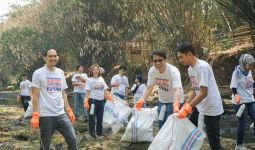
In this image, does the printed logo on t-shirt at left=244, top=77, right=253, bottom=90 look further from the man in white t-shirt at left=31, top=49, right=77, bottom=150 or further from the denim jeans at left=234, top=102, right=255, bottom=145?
the man in white t-shirt at left=31, top=49, right=77, bottom=150

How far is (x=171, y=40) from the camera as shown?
1889 cm

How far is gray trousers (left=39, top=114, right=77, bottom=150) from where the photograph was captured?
5.80 m

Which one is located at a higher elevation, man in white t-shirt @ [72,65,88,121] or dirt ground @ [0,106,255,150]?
man in white t-shirt @ [72,65,88,121]

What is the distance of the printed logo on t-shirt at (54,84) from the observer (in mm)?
5836

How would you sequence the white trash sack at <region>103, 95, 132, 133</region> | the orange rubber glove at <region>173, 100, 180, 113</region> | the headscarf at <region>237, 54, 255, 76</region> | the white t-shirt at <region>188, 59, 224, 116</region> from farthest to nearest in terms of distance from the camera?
the white trash sack at <region>103, 95, 132, 133</region>
the headscarf at <region>237, 54, 255, 76</region>
the orange rubber glove at <region>173, 100, 180, 113</region>
the white t-shirt at <region>188, 59, 224, 116</region>

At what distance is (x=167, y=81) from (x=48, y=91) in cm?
183

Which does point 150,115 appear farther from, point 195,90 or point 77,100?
point 77,100

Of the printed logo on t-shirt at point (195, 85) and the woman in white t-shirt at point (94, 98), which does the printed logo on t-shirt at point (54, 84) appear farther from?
the woman in white t-shirt at point (94, 98)

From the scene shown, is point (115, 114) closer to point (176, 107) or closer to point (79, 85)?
point (79, 85)

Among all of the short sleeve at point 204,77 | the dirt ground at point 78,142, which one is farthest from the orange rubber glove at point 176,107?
the dirt ground at point 78,142

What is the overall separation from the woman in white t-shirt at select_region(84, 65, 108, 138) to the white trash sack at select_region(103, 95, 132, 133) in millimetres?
482

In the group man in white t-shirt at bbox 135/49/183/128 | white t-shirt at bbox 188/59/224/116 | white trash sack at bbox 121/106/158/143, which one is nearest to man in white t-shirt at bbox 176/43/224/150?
white t-shirt at bbox 188/59/224/116

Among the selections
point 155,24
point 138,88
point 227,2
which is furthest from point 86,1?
point 138,88

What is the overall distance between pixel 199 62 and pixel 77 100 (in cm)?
831
